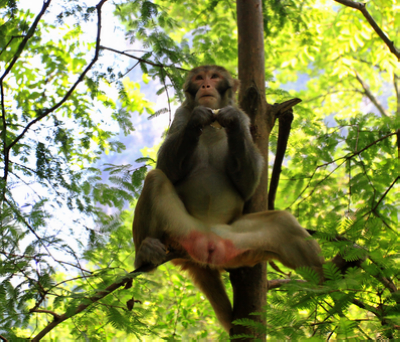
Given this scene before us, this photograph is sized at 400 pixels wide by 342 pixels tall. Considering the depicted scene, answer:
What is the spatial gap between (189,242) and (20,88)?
5321 millimetres

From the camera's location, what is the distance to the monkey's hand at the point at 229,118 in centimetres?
397

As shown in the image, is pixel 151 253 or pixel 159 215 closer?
pixel 151 253

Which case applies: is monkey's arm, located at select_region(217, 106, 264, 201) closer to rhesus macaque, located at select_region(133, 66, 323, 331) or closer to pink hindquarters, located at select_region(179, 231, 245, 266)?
rhesus macaque, located at select_region(133, 66, 323, 331)

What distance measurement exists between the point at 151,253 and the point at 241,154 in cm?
144

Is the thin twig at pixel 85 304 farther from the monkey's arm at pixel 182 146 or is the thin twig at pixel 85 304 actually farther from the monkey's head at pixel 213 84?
the monkey's head at pixel 213 84

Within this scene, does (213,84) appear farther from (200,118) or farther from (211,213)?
Answer: (211,213)

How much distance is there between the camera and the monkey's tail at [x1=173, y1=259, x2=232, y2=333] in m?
4.43

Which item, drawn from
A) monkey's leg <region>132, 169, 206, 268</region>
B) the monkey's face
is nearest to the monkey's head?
the monkey's face

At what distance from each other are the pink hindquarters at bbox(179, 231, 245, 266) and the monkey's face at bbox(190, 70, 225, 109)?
5.30 feet

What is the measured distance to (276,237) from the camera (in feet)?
12.8

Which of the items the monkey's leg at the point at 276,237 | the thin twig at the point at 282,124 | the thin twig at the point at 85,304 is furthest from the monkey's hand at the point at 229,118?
the thin twig at the point at 85,304

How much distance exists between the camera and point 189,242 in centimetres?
398

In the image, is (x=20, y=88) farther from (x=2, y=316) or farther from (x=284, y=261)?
(x=284, y=261)

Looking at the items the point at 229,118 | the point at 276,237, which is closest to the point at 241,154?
the point at 229,118
